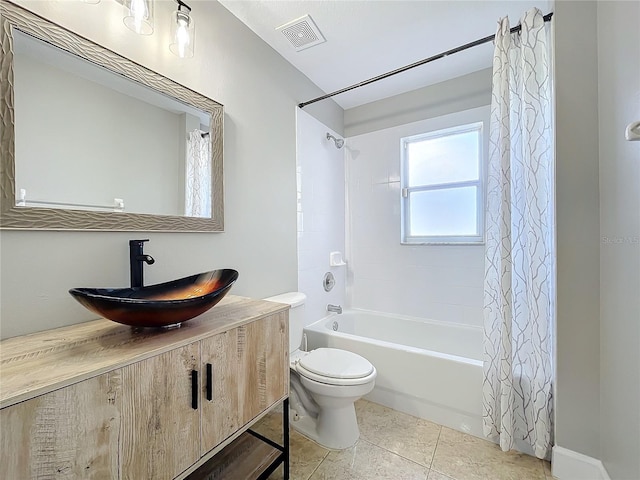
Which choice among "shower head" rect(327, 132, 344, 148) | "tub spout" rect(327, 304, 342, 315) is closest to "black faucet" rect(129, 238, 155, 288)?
"tub spout" rect(327, 304, 342, 315)

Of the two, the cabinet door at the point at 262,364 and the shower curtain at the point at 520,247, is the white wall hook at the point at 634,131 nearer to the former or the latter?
the shower curtain at the point at 520,247

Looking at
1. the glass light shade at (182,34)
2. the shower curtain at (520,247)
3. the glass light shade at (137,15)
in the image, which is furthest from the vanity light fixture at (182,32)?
the shower curtain at (520,247)

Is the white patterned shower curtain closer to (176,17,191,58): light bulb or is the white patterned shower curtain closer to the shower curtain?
(176,17,191,58): light bulb

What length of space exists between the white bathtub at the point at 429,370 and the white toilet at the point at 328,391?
336 millimetres

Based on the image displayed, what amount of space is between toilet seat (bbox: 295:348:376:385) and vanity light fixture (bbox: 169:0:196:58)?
1.71m

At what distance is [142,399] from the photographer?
748 mm

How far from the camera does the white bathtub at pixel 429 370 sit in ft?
5.22

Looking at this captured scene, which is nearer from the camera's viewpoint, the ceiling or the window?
the ceiling

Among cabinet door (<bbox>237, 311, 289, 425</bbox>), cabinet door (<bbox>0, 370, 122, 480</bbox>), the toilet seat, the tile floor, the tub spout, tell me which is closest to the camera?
cabinet door (<bbox>0, 370, 122, 480</bbox>)

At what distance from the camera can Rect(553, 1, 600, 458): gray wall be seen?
1.21 meters

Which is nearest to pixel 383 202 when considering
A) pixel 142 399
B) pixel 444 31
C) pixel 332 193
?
pixel 332 193

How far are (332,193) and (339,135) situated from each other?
0.62 metres

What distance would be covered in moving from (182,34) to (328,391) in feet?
6.20

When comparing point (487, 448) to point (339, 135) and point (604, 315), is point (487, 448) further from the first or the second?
point (339, 135)
